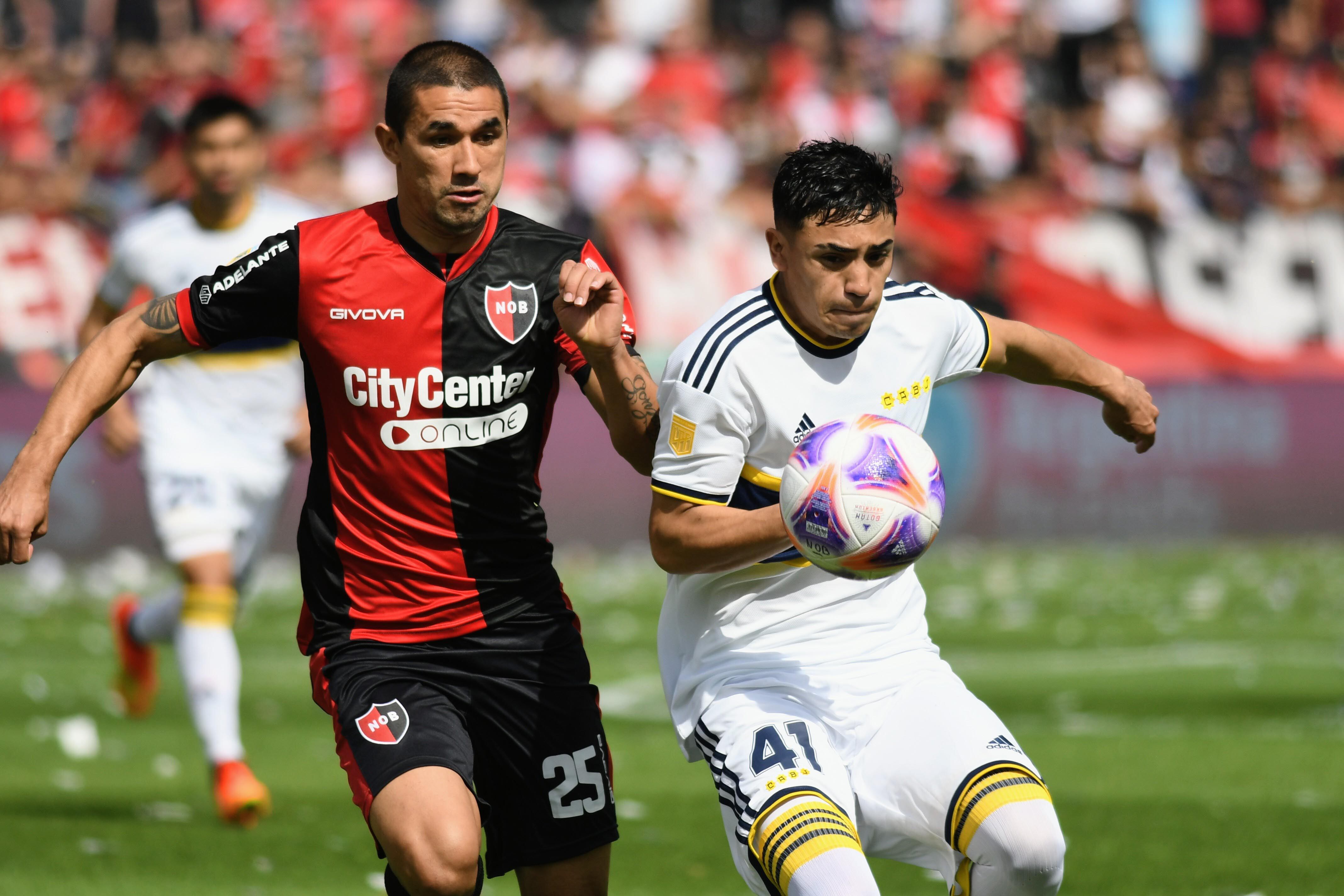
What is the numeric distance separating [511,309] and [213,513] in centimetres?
336

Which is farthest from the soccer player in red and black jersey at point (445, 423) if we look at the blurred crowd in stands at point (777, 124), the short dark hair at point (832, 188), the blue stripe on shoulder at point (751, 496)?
the blurred crowd in stands at point (777, 124)

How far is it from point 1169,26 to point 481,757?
16980 mm

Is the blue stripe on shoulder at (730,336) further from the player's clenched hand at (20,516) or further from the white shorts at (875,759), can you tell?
the player's clenched hand at (20,516)

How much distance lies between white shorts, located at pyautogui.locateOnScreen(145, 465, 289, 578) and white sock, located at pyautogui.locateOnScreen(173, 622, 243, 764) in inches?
13.0

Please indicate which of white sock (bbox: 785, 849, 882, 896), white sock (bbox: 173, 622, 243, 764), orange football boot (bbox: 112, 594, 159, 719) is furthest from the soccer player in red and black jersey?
orange football boot (bbox: 112, 594, 159, 719)

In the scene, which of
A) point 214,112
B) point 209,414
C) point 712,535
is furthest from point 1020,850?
point 214,112

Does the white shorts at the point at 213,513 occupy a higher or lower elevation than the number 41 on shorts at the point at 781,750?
lower

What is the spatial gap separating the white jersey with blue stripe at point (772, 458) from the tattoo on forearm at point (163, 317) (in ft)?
4.01

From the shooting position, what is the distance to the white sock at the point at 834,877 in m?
3.87

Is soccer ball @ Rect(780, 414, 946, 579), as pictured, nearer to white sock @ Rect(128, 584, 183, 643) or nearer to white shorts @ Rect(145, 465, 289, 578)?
white shorts @ Rect(145, 465, 289, 578)

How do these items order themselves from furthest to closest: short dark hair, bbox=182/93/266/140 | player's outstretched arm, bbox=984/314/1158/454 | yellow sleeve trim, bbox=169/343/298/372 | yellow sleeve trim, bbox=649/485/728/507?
yellow sleeve trim, bbox=169/343/298/372, short dark hair, bbox=182/93/266/140, player's outstretched arm, bbox=984/314/1158/454, yellow sleeve trim, bbox=649/485/728/507

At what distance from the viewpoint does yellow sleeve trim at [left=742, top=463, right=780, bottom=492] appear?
175 inches

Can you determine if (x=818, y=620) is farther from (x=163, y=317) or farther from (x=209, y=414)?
(x=209, y=414)

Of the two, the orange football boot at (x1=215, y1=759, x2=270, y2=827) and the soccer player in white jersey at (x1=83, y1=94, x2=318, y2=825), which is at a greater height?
the soccer player in white jersey at (x1=83, y1=94, x2=318, y2=825)
